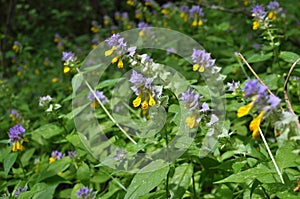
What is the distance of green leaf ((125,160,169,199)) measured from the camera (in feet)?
4.73

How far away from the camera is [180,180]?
173 centimetres

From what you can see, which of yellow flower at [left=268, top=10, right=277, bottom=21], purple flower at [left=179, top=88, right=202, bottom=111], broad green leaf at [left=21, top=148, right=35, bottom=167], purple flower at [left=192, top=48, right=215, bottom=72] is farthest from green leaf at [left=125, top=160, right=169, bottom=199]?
yellow flower at [left=268, top=10, right=277, bottom=21]

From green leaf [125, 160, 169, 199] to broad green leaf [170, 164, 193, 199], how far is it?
0.51 feet

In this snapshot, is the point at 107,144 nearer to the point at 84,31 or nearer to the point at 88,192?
the point at 88,192

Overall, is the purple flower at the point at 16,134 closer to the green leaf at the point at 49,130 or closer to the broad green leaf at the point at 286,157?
the green leaf at the point at 49,130

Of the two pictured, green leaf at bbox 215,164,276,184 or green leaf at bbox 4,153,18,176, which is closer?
green leaf at bbox 215,164,276,184

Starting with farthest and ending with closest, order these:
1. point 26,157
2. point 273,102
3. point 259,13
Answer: point 26,157 < point 259,13 < point 273,102

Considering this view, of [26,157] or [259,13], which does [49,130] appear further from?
[259,13]

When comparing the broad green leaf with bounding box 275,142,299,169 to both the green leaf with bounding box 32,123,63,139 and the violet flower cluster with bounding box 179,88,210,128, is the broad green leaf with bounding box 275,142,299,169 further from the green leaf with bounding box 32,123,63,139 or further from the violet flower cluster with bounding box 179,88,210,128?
the green leaf with bounding box 32,123,63,139

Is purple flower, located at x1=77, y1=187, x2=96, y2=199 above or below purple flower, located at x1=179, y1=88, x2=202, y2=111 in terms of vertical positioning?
below

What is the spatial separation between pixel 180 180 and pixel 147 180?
278 mm

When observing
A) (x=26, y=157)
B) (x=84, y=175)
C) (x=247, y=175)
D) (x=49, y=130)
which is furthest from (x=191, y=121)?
(x=26, y=157)

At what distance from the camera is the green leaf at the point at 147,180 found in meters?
1.44

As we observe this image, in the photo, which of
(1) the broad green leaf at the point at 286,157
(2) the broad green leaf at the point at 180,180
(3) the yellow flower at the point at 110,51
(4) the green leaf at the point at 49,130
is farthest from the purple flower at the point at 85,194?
(1) the broad green leaf at the point at 286,157
